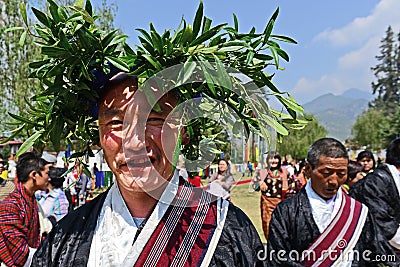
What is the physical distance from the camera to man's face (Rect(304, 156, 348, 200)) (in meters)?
3.85

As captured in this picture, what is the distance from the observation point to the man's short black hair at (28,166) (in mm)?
4613

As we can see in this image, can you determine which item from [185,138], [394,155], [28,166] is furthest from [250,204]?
[185,138]

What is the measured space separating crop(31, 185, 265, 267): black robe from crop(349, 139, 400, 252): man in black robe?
2.77 m

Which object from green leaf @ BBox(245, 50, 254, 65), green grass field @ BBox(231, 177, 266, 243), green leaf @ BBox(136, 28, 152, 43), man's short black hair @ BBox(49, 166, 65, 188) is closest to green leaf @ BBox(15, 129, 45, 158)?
green leaf @ BBox(136, 28, 152, 43)

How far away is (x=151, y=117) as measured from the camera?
1.96 meters

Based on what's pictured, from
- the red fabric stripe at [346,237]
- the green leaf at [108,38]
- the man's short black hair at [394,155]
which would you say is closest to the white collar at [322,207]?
the red fabric stripe at [346,237]

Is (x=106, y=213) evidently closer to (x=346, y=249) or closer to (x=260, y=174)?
(x=260, y=174)

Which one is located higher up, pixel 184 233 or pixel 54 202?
pixel 184 233

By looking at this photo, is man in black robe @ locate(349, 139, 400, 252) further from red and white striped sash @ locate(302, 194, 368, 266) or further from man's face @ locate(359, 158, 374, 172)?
man's face @ locate(359, 158, 374, 172)

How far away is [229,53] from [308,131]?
2043 inches

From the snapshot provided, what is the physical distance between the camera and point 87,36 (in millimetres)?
1850

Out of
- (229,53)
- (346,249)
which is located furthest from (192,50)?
(346,249)

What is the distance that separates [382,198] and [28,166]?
10.6 feet

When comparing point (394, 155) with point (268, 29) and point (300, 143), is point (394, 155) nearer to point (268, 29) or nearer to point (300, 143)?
point (268, 29)
